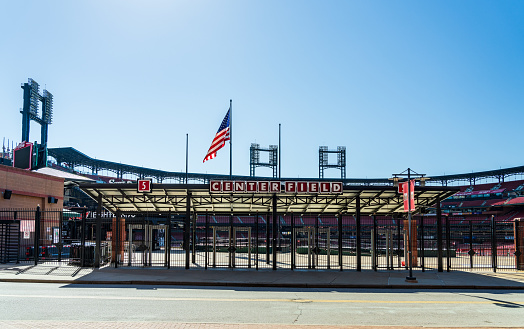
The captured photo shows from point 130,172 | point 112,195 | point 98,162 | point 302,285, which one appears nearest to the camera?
point 302,285

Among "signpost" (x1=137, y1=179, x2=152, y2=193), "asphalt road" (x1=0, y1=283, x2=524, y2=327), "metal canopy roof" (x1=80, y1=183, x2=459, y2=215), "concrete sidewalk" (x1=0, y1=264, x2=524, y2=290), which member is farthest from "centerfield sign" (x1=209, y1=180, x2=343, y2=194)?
"asphalt road" (x1=0, y1=283, x2=524, y2=327)

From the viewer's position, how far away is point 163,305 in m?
12.2

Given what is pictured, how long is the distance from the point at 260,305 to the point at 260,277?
7.03m

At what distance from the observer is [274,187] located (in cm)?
2164

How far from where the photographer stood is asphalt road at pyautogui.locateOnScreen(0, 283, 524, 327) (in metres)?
10.4

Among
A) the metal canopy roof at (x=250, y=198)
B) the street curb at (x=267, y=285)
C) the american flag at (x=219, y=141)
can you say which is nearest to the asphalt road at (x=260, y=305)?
the street curb at (x=267, y=285)

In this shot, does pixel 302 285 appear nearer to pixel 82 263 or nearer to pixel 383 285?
pixel 383 285

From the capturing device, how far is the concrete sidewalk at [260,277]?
17.6 meters

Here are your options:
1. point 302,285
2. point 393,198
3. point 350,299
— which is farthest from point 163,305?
point 393,198

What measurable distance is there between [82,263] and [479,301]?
1728 centimetres

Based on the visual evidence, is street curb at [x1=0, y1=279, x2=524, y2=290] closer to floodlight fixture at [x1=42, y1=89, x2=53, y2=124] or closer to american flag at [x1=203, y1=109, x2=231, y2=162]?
american flag at [x1=203, y1=109, x2=231, y2=162]

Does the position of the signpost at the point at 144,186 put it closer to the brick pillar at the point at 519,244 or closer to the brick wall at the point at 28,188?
the brick wall at the point at 28,188

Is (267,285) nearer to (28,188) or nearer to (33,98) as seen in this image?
(28,188)

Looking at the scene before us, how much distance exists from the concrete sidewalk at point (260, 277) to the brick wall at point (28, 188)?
934 cm
